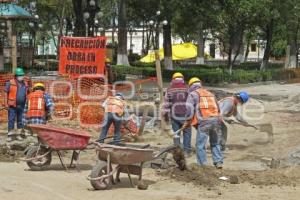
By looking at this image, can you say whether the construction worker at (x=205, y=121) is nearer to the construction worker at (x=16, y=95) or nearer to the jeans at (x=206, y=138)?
the jeans at (x=206, y=138)

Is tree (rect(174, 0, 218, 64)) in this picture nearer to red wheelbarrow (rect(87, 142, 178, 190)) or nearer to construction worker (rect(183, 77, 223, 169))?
construction worker (rect(183, 77, 223, 169))

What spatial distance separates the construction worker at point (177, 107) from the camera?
13.4m

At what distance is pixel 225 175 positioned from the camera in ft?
34.9

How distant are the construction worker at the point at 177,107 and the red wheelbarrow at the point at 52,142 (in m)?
2.93

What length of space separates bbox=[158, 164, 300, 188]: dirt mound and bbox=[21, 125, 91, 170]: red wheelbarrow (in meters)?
1.44

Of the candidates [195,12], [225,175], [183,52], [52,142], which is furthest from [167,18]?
[183,52]

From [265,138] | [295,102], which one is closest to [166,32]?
[295,102]

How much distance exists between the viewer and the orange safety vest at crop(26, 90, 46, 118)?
1297 centimetres

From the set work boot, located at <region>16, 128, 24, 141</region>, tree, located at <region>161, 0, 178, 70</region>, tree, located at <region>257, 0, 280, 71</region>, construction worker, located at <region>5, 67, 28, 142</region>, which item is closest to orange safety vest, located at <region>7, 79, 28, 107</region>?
construction worker, located at <region>5, 67, 28, 142</region>

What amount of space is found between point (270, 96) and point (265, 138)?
13016 mm

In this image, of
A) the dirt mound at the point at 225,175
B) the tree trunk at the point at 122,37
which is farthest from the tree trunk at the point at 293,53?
the dirt mound at the point at 225,175

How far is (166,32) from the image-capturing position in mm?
41281

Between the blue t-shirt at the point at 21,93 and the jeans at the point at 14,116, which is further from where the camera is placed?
the jeans at the point at 14,116

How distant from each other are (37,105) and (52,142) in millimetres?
2272
